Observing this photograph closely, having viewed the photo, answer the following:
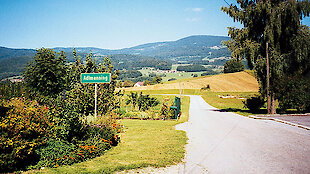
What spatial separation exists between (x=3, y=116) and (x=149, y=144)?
15.5ft

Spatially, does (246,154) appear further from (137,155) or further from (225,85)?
(225,85)

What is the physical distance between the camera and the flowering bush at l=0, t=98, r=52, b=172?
5.43 metres

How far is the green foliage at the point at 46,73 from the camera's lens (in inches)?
580

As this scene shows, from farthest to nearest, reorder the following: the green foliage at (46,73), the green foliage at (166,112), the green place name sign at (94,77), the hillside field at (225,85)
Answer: the hillside field at (225,85) → the green foliage at (166,112) → the green foliage at (46,73) → the green place name sign at (94,77)

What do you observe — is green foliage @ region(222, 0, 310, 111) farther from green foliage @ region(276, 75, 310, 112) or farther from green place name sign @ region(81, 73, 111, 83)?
green place name sign @ region(81, 73, 111, 83)

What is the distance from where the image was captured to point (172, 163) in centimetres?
671

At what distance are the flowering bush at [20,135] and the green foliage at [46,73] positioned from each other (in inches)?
326

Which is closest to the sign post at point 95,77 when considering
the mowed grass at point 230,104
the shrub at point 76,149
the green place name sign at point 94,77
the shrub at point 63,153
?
the green place name sign at point 94,77

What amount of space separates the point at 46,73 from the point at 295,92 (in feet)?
64.3

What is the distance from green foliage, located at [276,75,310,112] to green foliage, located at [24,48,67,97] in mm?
18012

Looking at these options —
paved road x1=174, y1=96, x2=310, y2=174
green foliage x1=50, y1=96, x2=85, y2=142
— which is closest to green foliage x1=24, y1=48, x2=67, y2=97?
green foliage x1=50, y1=96, x2=85, y2=142

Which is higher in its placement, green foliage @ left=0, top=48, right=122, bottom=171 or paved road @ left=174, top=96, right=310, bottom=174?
green foliage @ left=0, top=48, right=122, bottom=171

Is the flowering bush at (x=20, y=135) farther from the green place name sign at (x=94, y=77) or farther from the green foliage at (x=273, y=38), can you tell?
the green foliage at (x=273, y=38)

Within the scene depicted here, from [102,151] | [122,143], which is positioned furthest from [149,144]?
[102,151]
